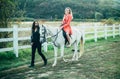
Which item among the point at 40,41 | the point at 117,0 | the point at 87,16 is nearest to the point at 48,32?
the point at 40,41

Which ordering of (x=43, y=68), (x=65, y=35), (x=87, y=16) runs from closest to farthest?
(x=43, y=68) < (x=65, y=35) < (x=87, y=16)

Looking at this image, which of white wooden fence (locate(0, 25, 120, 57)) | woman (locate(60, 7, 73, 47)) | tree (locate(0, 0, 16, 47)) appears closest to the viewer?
woman (locate(60, 7, 73, 47))

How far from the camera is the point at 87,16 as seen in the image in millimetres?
81062

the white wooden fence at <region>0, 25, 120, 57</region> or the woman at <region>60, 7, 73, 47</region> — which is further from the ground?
the woman at <region>60, 7, 73, 47</region>

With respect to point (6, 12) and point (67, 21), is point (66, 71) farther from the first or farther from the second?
point (6, 12)

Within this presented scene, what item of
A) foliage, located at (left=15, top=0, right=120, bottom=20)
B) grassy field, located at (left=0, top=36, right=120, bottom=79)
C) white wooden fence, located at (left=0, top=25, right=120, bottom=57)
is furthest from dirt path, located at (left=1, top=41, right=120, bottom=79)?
foliage, located at (left=15, top=0, right=120, bottom=20)

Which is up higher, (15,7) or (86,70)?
(15,7)

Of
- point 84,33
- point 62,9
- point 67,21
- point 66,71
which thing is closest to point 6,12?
point 67,21

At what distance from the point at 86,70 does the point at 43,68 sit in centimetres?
163

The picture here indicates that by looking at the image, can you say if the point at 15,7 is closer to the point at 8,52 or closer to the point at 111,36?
the point at 8,52

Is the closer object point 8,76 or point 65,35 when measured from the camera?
point 8,76

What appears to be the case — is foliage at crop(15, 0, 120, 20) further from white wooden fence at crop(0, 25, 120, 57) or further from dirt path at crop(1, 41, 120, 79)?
dirt path at crop(1, 41, 120, 79)

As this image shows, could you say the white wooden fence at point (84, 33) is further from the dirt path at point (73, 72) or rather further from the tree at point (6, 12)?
the dirt path at point (73, 72)

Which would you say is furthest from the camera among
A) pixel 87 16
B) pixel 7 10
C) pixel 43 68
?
pixel 87 16
